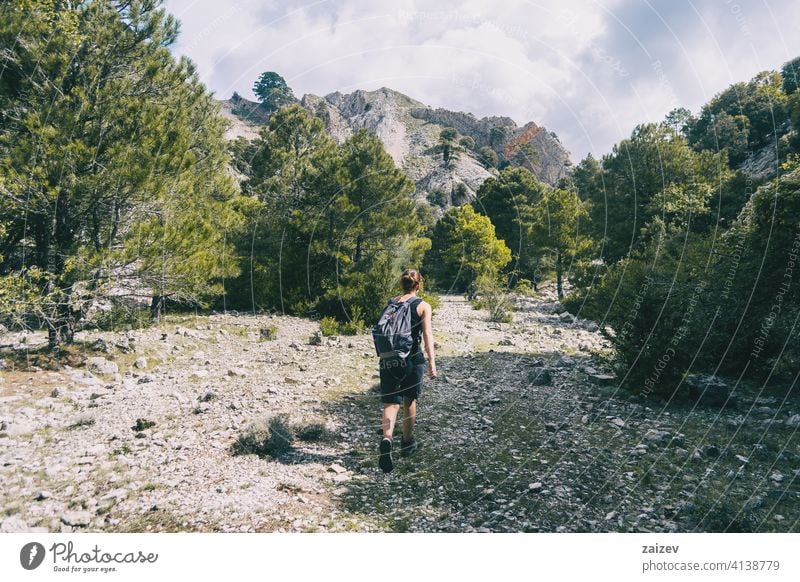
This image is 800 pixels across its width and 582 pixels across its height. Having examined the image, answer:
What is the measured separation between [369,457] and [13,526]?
4.01m

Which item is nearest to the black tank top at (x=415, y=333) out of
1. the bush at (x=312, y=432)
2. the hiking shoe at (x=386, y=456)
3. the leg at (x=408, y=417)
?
the leg at (x=408, y=417)

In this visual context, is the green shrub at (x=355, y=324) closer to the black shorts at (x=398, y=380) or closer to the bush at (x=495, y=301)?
the bush at (x=495, y=301)

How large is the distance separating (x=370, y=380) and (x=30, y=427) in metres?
6.51

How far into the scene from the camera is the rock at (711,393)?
838cm

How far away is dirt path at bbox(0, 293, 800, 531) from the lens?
4570mm

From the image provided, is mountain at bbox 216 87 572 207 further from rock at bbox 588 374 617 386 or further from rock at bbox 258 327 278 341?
rock at bbox 588 374 617 386

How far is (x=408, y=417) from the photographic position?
19.6 ft

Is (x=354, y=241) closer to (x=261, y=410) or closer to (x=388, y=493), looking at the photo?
(x=261, y=410)

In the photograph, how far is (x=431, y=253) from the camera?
43906 mm
